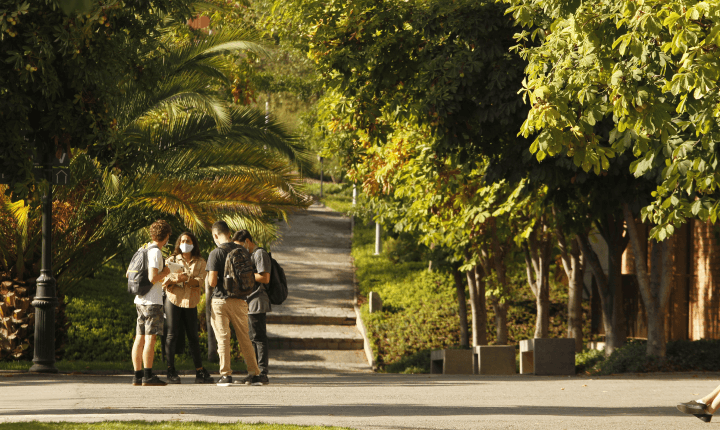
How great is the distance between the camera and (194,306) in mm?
9734

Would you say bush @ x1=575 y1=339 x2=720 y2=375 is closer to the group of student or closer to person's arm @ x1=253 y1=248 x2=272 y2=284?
the group of student

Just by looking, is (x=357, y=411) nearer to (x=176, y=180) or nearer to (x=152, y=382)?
(x=152, y=382)

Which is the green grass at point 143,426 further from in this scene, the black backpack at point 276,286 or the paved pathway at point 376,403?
the black backpack at point 276,286

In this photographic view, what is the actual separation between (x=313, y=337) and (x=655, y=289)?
7.96 metres

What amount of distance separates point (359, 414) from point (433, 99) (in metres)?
4.77

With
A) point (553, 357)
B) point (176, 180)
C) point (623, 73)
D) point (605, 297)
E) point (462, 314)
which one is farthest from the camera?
point (462, 314)

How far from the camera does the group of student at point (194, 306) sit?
28.9 feet

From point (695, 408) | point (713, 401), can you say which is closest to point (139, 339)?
point (695, 408)

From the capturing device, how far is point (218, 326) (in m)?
9.24

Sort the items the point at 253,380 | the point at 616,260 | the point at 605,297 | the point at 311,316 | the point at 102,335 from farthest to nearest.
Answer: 1. the point at 311,316
2. the point at 102,335
3. the point at 616,260
4. the point at 605,297
5. the point at 253,380

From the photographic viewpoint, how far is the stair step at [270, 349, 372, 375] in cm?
1605

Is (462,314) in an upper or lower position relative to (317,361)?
upper

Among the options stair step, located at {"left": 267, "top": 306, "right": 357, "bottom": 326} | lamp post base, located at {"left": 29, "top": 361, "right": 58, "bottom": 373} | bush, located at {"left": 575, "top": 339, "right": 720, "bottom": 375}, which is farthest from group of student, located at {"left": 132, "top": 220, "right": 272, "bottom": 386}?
stair step, located at {"left": 267, "top": 306, "right": 357, "bottom": 326}

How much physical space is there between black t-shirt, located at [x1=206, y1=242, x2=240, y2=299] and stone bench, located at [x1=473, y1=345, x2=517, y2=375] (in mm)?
5780
